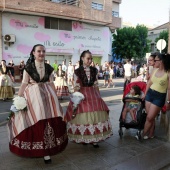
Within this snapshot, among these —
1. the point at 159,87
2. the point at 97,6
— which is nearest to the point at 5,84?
the point at 159,87

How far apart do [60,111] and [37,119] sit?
384 mm

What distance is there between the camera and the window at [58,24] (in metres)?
20.6

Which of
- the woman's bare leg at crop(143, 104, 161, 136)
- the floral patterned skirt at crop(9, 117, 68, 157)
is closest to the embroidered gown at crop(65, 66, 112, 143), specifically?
the floral patterned skirt at crop(9, 117, 68, 157)

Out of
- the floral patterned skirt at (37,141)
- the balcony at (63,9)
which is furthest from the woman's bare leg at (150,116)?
the balcony at (63,9)

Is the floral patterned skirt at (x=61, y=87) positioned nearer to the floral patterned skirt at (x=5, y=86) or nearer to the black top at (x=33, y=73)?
the floral patterned skirt at (x=5, y=86)

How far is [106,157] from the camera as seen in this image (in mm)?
3807

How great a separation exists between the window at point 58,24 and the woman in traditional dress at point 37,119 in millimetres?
18022

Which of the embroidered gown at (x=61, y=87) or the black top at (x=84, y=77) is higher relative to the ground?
the black top at (x=84, y=77)

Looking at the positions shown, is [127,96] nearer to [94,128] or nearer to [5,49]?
[94,128]

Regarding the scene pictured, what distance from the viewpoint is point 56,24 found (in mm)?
21219

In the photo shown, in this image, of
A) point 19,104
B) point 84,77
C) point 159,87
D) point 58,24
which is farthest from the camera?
point 58,24

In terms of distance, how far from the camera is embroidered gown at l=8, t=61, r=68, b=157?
3.30 metres

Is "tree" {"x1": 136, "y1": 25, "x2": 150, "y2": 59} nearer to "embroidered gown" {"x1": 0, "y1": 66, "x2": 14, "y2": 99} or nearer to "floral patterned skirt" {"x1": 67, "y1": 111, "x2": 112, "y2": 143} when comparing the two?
"embroidered gown" {"x1": 0, "y1": 66, "x2": 14, "y2": 99}

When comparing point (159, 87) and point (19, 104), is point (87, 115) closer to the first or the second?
point (19, 104)
